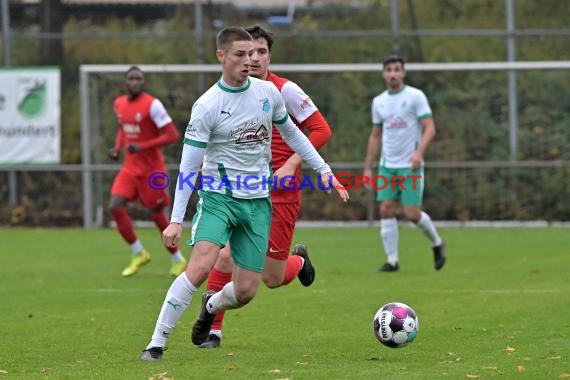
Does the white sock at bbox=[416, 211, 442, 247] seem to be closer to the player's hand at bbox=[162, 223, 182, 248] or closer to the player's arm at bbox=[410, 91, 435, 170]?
the player's arm at bbox=[410, 91, 435, 170]

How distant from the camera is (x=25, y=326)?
31.5ft

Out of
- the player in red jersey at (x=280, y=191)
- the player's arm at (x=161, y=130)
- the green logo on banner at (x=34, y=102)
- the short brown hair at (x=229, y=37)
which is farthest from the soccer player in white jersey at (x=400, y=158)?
the green logo on banner at (x=34, y=102)

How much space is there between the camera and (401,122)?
13.9 meters

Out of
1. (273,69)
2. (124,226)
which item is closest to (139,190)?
(124,226)

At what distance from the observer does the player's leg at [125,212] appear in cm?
1373

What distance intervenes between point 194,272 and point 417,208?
655 centimetres

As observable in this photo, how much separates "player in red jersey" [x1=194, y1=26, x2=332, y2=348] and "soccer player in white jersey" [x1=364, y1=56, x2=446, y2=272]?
494cm

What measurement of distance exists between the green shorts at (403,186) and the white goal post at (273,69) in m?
6.86

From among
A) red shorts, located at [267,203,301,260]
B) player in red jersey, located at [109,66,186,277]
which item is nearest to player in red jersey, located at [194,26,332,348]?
red shorts, located at [267,203,301,260]

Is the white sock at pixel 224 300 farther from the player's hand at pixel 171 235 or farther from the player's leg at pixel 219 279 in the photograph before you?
the player's hand at pixel 171 235

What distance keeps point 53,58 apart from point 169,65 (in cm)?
240

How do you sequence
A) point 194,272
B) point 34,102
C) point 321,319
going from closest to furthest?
point 194,272 < point 321,319 < point 34,102

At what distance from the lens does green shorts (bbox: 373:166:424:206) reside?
536 inches

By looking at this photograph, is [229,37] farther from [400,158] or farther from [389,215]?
[389,215]
